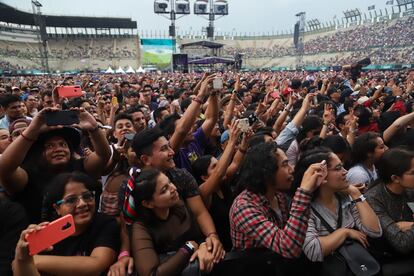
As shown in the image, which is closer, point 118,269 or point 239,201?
point 118,269

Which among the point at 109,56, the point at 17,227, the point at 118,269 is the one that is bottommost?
the point at 118,269

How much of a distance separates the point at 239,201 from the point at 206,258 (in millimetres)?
426

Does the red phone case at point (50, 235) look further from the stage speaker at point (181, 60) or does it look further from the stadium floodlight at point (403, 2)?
the stadium floodlight at point (403, 2)

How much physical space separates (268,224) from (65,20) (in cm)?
5954

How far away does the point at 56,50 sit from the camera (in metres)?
56.4


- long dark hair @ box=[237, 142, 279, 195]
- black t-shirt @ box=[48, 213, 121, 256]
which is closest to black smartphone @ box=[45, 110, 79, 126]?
black t-shirt @ box=[48, 213, 121, 256]

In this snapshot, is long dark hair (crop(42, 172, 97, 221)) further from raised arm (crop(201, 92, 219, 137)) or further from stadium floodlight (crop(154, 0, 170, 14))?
stadium floodlight (crop(154, 0, 170, 14))

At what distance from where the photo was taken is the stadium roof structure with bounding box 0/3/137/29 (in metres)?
45.2

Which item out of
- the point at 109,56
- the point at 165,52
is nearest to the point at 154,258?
the point at 165,52

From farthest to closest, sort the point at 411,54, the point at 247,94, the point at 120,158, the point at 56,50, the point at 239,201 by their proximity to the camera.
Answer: the point at 56,50 → the point at 411,54 → the point at 247,94 → the point at 120,158 → the point at 239,201

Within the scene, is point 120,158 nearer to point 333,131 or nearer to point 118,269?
point 118,269

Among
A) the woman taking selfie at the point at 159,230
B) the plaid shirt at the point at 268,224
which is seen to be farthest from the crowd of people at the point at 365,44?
the woman taking selfie at the point at 159,230

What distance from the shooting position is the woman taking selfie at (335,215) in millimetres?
2057

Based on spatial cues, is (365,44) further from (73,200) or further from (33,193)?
(73,200)
